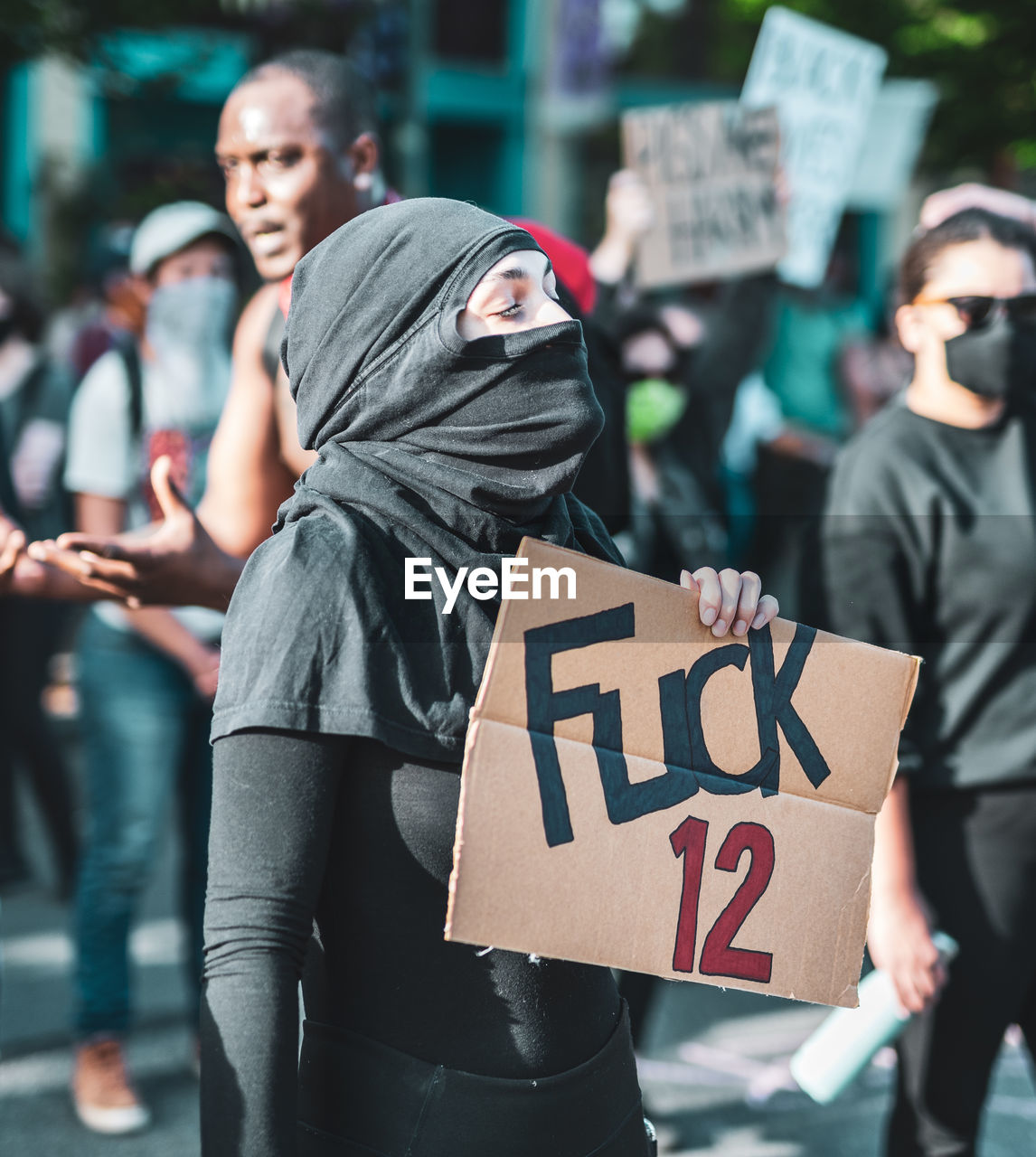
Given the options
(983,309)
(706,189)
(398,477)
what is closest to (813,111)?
(706,189)

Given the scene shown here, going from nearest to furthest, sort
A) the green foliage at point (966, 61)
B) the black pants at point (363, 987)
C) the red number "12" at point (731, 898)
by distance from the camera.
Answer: the black pants at point (363, 987)
the red number "12" at point (731, 898)
the green foliage at point (966, 61)

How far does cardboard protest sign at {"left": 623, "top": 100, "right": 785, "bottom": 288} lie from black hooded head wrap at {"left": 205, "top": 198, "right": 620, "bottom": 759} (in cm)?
339

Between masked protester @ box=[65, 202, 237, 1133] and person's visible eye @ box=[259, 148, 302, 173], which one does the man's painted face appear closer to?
person's visible eye @ box=[259, 148, 302, 173]

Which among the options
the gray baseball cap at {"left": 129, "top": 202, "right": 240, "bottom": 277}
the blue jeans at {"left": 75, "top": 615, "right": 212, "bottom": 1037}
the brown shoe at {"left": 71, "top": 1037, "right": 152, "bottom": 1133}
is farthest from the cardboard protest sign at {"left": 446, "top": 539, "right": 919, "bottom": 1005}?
the gray baseball cap at {"left": 129, "top": 202, "right": 240, "bottom": 277}

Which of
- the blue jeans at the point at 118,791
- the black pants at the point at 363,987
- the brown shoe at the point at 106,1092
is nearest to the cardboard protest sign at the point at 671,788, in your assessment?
the black pants at the point at 363,987

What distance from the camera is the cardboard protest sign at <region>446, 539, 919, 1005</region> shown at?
1.47 meters

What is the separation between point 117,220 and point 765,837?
387 inches

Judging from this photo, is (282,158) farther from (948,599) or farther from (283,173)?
(948,599)

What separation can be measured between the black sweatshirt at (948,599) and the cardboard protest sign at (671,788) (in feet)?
2.78

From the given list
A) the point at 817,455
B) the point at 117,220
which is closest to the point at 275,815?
the point at 817,455

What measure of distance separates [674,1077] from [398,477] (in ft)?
9.20

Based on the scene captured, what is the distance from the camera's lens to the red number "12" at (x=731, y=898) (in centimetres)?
158

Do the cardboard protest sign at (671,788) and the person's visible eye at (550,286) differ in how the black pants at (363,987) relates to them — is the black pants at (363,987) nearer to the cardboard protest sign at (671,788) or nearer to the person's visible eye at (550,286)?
the cardboard protest sign at (671,788)

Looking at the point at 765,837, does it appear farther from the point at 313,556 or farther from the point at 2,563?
the point at 2,563
